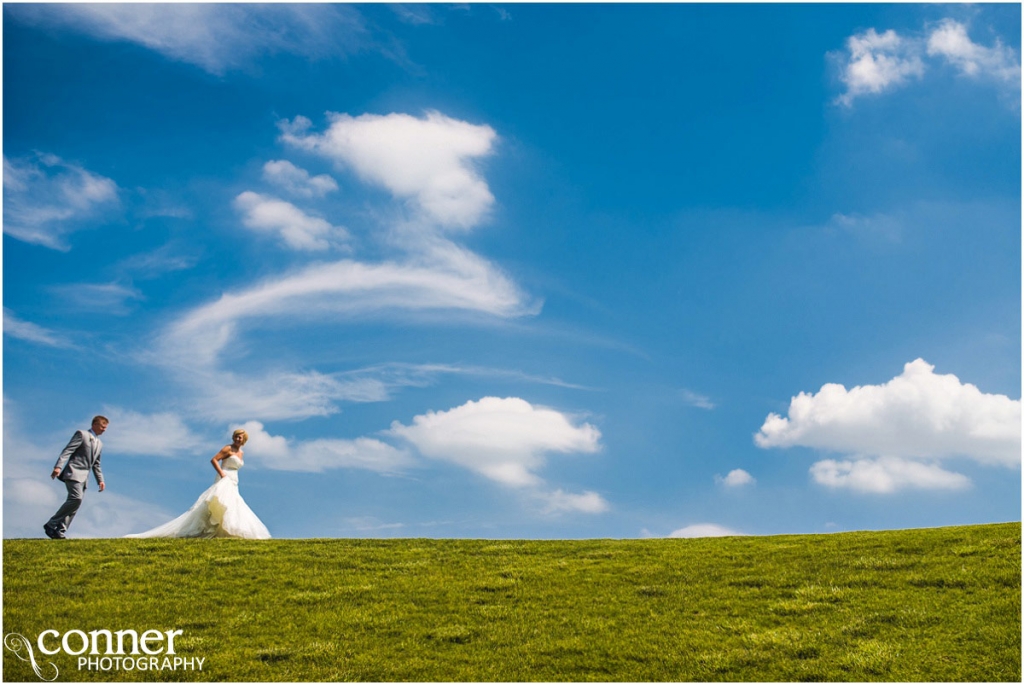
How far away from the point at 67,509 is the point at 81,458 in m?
1.56

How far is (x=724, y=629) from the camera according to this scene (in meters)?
15.1

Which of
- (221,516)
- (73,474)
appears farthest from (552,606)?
(73,474)

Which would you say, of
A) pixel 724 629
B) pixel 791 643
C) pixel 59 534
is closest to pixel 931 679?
pixel 791 643

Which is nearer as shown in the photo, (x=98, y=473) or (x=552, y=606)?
(x=552, y=606)

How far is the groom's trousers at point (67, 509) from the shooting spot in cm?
2342

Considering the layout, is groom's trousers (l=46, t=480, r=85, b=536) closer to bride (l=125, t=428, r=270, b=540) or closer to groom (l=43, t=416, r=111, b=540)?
groom (l=43, t=416, r=111, b=540)

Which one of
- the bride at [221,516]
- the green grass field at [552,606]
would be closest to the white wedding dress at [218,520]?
the bride at [221,516]

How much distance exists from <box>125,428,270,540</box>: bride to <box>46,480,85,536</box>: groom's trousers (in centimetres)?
192

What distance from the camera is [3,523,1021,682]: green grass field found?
13.8 meters

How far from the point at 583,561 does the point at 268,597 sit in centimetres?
792

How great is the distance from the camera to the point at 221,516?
24.3 m

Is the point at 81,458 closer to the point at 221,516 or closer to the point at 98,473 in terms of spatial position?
the point at 98,473

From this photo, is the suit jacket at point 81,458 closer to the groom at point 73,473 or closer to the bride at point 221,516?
the groom at point 73,473

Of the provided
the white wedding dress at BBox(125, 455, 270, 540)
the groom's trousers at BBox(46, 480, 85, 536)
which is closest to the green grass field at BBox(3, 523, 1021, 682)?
the groom's trousers at BBox(46, 480, 85, 536)
